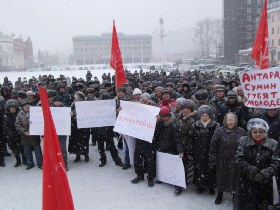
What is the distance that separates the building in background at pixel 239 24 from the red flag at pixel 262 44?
177 ft

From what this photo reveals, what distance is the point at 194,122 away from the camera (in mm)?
5504

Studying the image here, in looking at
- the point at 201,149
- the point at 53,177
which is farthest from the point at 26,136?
the point at 53,177

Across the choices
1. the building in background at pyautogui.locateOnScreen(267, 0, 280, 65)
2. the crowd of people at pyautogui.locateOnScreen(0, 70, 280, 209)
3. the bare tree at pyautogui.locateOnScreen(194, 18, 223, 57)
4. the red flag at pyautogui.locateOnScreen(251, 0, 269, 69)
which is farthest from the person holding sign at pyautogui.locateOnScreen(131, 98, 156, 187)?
the bare tree at pyautogui.locateOnScreen(194, 18, 223, 57)

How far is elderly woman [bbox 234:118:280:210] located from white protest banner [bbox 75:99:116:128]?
11.2 feet

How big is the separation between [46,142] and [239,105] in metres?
4.49

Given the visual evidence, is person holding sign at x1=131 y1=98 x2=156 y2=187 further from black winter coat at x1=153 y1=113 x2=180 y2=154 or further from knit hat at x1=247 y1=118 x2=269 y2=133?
knit hat at x1=247 y1=118 x2=269 y2=133

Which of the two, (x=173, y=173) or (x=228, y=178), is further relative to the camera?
(x=173, y=173)

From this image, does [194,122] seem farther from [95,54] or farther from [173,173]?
[95,54]

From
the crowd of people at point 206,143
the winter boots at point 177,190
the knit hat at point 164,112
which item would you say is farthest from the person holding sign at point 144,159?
the knit hat at point 164,112

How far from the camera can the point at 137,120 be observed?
239 inches

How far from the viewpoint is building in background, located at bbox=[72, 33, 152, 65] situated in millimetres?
118812

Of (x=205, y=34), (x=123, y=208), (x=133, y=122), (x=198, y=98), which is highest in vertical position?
(x=205, y=34)

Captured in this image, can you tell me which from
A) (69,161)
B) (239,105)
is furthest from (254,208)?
(69,161)

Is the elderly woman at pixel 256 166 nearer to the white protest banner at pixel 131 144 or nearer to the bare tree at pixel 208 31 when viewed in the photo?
the white protest banner at pixel 131 144
